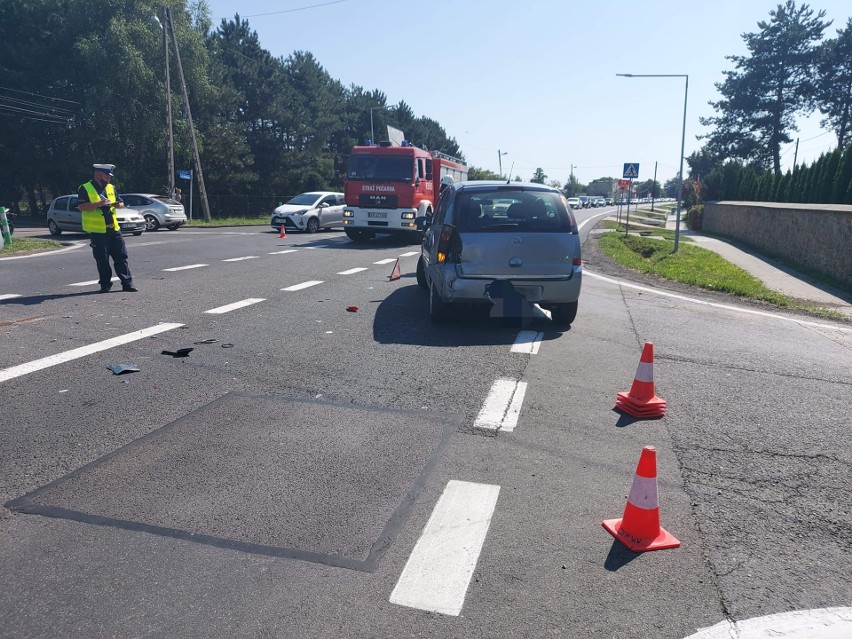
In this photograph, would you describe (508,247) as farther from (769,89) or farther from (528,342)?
(769,89)

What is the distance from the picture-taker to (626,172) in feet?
98.6

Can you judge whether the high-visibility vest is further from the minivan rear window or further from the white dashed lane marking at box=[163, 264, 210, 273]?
the minivan rear window

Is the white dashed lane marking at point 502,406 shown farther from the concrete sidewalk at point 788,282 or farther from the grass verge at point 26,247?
the grass verge at point 26,247

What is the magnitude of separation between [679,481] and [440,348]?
375 centimetres

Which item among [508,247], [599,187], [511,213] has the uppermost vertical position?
[511,213]

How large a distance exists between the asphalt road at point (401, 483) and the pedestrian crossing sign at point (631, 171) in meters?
22.8

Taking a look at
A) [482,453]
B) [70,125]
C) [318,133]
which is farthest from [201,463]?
[318,133]

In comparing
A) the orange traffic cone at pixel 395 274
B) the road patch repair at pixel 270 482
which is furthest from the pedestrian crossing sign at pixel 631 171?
the road patch repair at pixel 270 482

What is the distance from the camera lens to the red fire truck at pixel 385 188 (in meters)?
21.1

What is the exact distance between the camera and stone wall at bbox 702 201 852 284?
49.9ft

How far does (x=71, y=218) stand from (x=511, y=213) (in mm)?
22225

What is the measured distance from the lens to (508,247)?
8234 mm

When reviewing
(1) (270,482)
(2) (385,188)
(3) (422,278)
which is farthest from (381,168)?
(1) (270,482)

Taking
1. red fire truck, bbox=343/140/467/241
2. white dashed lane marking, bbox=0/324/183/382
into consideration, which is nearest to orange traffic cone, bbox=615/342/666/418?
white dashed lane marking, bbox=0/324/183/382
